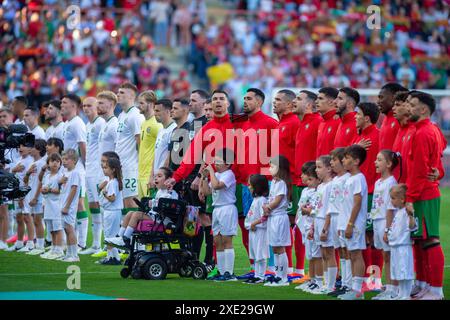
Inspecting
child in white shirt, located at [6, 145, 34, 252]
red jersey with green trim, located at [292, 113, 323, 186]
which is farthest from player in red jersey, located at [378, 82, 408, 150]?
child in white shirt, located at [6, 145, 34, 252]

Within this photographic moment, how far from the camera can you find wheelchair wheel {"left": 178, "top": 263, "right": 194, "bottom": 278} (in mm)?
13305

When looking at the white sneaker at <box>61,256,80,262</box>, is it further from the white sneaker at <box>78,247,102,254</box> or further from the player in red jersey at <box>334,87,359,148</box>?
the player in red jersey at <box>334,87,359,148</box>

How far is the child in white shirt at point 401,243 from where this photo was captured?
10977mm

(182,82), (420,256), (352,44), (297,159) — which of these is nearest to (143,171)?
(297,159)

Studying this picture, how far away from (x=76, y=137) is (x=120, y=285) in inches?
179

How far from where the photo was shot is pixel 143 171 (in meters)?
15.4

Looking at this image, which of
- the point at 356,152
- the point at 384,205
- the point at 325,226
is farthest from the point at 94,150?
the point at 384,205

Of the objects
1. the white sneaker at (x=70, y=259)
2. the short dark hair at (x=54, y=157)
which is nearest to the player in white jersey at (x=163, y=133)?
the short dark hair at (x=54, y=157)

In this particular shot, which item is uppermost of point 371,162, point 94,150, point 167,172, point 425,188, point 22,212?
point 94,150

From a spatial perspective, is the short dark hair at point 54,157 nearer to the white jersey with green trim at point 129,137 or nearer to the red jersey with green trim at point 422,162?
the white jersey with green trim at point 129,137

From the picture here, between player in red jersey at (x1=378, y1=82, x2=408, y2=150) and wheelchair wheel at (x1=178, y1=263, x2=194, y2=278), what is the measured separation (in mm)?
2916

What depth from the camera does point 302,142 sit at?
1321 centimetres

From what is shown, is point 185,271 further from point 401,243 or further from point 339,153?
point 401,243
